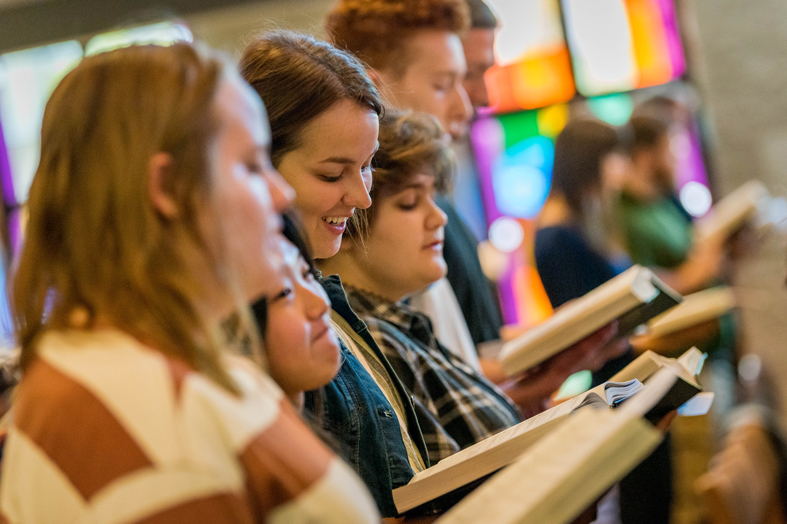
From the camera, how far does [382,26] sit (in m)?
1.92

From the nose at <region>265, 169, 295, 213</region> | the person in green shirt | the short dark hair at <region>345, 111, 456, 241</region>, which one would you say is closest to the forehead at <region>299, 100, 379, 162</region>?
the short dark hair at <region>345, 111, 456, 241</region>

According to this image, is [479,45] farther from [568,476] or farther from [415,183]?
[568,476]

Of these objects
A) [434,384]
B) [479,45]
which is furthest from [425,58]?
[434,384]

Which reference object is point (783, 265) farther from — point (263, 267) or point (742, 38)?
point (263, 267)

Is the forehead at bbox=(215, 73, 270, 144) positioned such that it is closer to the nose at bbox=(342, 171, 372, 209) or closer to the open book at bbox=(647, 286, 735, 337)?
the nose at bbox=(342, 171, 372, 209)

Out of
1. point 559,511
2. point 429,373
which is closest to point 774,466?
point 429,373

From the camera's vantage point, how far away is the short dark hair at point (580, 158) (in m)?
2.67

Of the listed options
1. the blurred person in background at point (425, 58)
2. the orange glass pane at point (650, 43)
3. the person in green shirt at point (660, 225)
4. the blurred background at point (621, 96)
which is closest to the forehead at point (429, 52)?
the blurred person in background at point (425, 58)

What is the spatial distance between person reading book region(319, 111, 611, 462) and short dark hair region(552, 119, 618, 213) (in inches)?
46.0

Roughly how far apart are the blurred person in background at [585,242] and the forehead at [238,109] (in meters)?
2.02

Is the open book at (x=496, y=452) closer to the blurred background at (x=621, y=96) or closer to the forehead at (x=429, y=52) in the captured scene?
the forehead at (x=429, y=52)

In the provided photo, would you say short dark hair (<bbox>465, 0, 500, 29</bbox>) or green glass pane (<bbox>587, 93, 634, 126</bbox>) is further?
green glass pane (<bbox>587, 93, 634, 126</bbox>)

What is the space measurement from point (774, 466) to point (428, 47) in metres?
1.55

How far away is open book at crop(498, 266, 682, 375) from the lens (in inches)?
61.0
